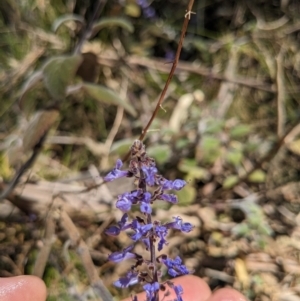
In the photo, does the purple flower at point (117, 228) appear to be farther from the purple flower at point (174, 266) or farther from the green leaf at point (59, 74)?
the green leaf at point (59, 74)

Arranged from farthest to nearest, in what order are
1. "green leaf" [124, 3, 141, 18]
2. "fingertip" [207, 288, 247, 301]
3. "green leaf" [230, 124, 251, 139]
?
"green leaf" [124, 3, 141, 18] < "green leaf" [230, 124, 251, 139] < "fingertip" [207, 288, 247, 301]

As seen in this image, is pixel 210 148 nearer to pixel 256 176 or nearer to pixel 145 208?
pixel 256 176

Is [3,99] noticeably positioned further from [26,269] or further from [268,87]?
[268,87]

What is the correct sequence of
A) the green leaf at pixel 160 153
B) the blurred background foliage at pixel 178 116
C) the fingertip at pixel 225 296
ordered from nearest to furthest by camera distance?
the fingertip at pixel 225 296
the blurred background foliage at pixel 178 116
the green leaf at pixel 160 153

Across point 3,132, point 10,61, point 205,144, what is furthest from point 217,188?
point 10,61

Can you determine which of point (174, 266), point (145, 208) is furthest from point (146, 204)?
point (174, 266)

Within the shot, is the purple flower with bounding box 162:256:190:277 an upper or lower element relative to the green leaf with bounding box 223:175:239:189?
upper

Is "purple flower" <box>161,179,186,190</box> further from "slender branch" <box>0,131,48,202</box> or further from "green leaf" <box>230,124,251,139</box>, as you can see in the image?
"green leaf" <box>230,124,251,139</box>

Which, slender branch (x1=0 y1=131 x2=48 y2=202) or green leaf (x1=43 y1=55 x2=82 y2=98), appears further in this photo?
slender branch (x1=0 y1=131 x2=48 y2=202)

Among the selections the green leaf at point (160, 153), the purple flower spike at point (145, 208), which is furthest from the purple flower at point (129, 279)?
the green leaf at point (160, 153)

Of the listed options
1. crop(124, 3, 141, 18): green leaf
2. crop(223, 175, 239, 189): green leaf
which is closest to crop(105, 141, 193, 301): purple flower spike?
crop(223, 175, 239, 189): green leaf
